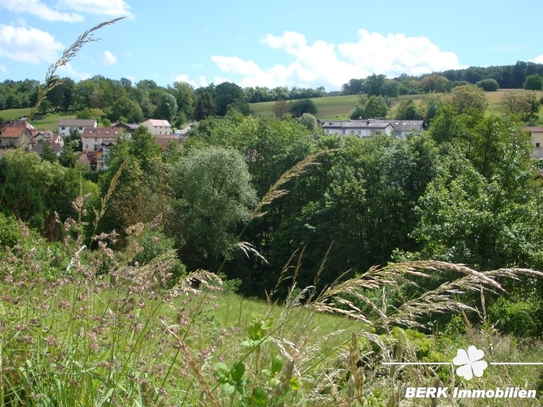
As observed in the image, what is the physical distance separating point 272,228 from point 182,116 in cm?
6327

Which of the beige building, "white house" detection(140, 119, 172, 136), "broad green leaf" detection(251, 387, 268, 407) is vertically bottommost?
the beige building

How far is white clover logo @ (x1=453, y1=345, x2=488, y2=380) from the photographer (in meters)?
2.21

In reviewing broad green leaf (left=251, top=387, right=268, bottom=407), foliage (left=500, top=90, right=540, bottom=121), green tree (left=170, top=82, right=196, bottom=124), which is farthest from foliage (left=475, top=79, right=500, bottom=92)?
broad green leaf (left=251, top=387, right=268, bottom=407)

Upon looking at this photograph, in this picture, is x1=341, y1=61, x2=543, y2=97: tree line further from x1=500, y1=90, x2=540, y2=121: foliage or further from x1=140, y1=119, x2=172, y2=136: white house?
x1=140, y1=119, x2=172, y2=136: white house

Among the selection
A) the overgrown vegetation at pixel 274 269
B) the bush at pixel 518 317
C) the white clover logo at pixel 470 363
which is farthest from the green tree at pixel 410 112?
the white clover logo at pixel 470 363

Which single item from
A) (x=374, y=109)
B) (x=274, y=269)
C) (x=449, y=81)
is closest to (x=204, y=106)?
(x=374, y=109)

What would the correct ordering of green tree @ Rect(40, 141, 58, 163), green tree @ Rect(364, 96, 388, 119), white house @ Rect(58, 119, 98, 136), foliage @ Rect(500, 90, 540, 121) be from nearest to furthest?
green tree @ Rect(40, 141, 58, 163), foliage @ Rect(500, 90, 540, 121), white house @ Rect(58, 119, 98, 136), green tree @ Rect(364, 96, 388, 119)

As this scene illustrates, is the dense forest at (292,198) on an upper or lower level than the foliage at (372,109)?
lower

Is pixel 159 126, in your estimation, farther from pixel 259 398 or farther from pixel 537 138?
pixel 259 398

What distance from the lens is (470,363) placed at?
2332mm

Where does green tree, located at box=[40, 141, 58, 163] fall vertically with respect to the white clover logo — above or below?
below

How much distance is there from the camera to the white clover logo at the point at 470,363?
2.21 m

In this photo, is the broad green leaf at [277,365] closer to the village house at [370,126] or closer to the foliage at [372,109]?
the village house at [370,126]

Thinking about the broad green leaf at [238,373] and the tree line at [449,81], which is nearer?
the broad green leaf at [238,373]
